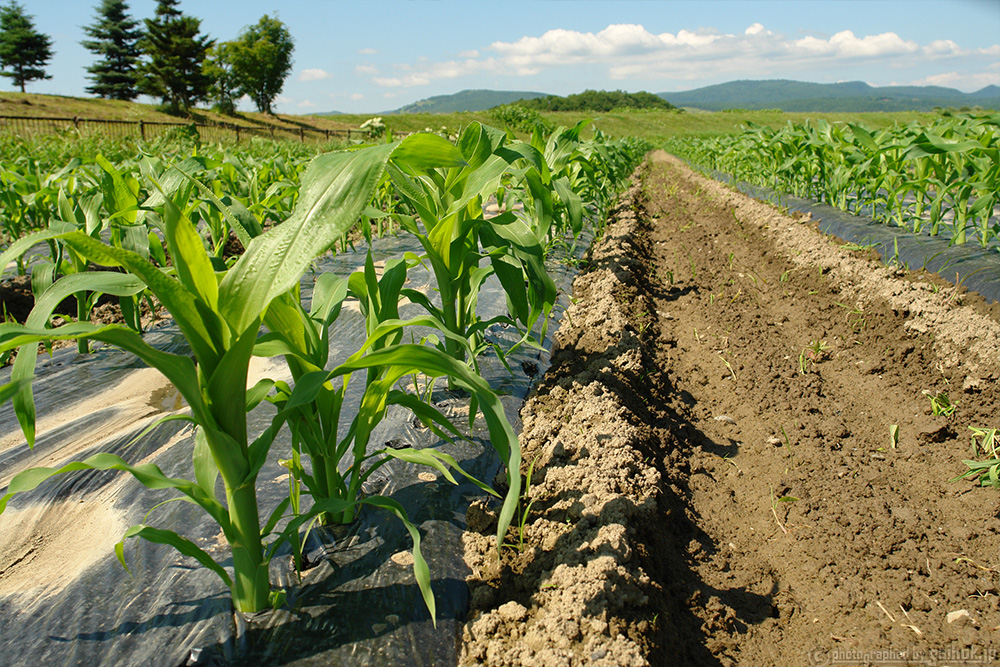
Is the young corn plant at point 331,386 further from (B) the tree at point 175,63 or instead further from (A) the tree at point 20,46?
(A) the tree at point 20,46

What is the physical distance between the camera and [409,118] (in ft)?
92.4

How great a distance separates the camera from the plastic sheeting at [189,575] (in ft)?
3.35

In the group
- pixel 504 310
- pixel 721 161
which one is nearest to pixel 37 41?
pixel 721 161

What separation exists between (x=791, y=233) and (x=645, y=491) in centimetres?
373

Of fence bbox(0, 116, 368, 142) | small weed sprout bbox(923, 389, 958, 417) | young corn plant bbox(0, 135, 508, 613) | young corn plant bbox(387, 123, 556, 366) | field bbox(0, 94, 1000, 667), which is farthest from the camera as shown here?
fence bbox(0, 116, 368, 142)

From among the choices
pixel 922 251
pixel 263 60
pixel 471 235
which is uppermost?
pixel 263 60

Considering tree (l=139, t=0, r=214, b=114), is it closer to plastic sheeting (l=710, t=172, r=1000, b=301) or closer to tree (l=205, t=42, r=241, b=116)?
tree (l=205, t=42, r=241, b=116)

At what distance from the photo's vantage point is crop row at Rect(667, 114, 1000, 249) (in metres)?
3.32

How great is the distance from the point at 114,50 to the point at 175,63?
11.8 meters

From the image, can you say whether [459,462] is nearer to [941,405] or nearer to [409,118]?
[941,405]

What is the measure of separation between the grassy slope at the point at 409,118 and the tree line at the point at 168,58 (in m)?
4.19

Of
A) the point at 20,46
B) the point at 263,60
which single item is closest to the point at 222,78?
the point at 263,60

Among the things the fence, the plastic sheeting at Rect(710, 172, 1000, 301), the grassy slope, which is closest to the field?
the plastic sheeting at Rect(710, 172, 1000, 301)

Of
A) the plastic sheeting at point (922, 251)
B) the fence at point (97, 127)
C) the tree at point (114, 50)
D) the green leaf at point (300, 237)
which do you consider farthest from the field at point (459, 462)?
the tree at point (114, 50)
